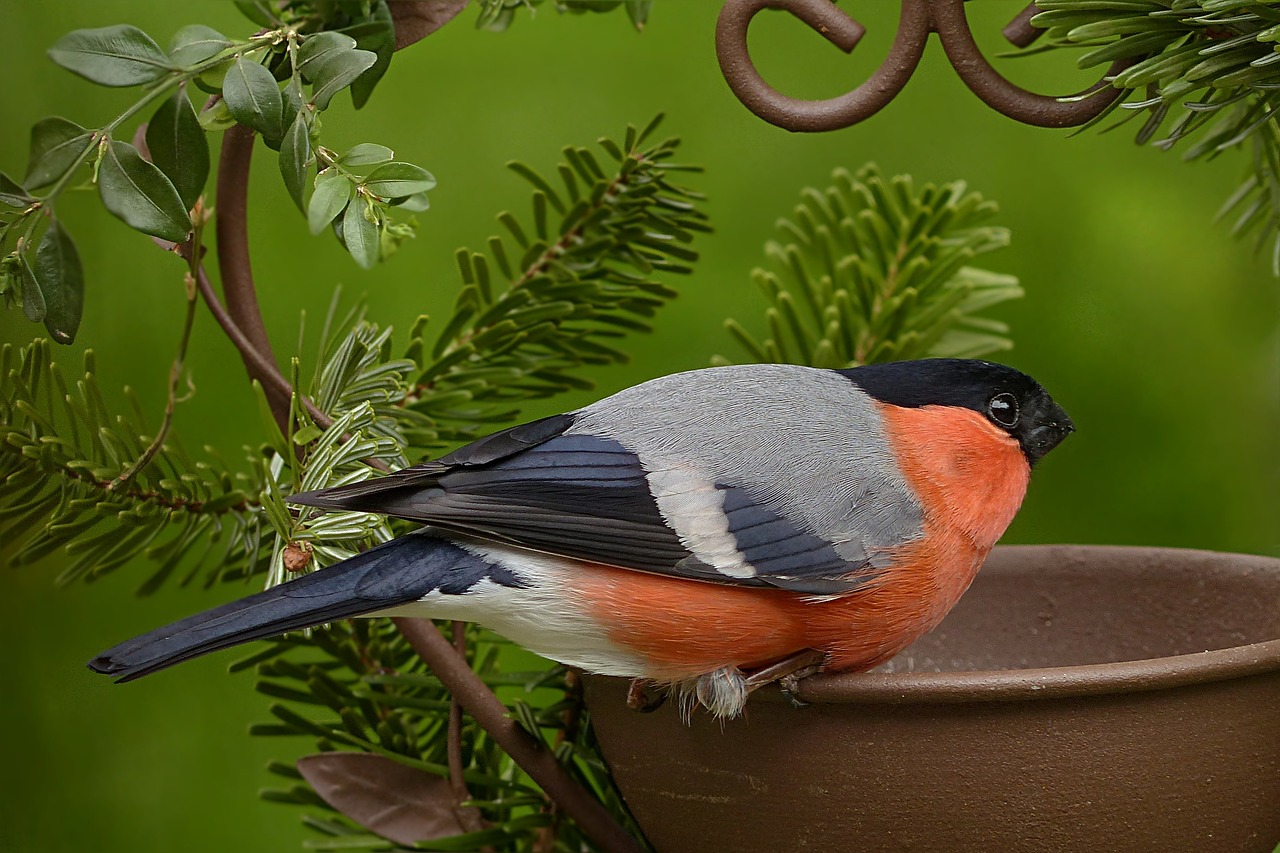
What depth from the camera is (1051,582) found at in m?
0.94

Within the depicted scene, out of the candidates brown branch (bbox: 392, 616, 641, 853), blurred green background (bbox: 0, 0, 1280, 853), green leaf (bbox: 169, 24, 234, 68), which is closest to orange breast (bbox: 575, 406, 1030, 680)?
brown branch (bbox: 392, 616, 641, 853)

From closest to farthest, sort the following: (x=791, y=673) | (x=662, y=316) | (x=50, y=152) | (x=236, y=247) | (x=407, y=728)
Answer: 1. (x=50, y=152)
2. (x=791, y=673)
3. (x=236, y=247)
4. (x=407, y=728)
5. (x=662, y=316)

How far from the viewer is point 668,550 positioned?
0.70 metres

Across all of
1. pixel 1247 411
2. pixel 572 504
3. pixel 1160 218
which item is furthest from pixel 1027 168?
pixel 572 504

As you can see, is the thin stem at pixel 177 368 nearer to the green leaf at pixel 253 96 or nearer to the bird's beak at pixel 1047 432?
the green leaf at pixel 253 96

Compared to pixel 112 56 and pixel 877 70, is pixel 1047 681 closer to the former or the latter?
pixel 877 70

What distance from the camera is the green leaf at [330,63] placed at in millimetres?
650

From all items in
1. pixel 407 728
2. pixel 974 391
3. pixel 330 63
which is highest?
pixel 330 63

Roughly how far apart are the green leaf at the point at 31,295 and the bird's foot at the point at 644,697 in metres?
0.35

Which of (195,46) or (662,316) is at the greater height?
(195,46)

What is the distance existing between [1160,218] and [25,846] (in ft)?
4.11

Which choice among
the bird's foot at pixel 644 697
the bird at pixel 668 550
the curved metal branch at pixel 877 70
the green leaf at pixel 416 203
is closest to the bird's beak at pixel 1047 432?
the bird at pixel 668 550

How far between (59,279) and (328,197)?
128 millimetres

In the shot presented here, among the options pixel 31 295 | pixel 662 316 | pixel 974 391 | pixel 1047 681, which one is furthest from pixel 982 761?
pixel 662 316
